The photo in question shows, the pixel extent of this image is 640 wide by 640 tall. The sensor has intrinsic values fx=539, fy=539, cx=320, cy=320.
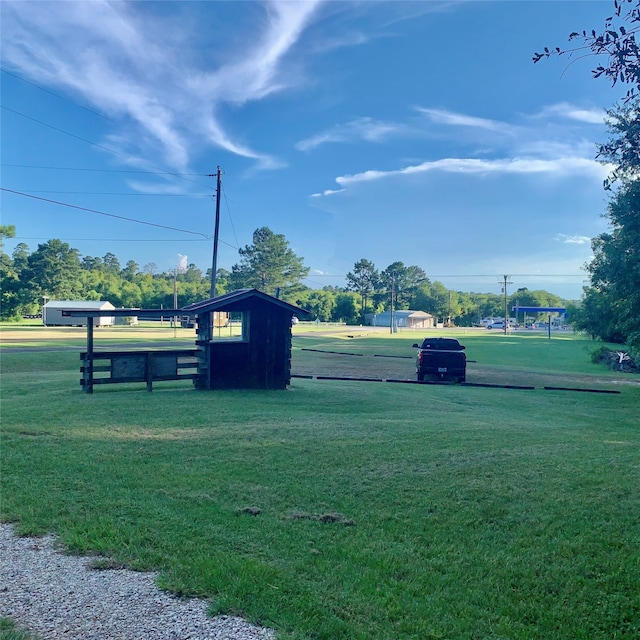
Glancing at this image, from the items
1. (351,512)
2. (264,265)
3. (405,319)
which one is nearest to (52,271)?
(264,265)

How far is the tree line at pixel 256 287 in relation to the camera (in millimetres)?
72188

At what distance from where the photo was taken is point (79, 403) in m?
10.0

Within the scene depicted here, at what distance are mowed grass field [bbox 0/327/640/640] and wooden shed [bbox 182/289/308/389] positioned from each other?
12.2ft

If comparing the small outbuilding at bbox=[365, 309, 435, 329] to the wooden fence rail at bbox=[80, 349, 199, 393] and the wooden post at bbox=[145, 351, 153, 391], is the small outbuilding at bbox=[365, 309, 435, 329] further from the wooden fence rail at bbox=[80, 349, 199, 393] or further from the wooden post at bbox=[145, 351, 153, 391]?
the wooden post at bbox=[145, 351, 153, 391]

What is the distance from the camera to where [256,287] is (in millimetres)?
61250

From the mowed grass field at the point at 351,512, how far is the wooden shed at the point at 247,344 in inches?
146

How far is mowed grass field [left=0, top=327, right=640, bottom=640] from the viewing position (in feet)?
10.4

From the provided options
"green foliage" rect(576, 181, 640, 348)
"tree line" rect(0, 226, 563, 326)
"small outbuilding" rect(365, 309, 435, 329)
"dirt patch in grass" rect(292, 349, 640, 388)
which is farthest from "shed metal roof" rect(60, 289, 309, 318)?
"small outbuilding" rect(365, 309, 435, 329)

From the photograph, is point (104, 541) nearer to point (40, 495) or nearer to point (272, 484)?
point (40, 495)

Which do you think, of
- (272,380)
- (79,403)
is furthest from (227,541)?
(272,380)

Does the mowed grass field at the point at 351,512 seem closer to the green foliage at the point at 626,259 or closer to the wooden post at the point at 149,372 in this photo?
the wooden post at the point at 149,372

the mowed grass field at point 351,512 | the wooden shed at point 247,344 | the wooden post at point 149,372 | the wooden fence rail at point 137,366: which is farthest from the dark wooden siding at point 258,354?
the mowed grass field at point 351,512

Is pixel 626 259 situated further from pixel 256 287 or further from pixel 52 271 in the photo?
pixel 52 271

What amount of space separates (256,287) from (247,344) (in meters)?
47.9
